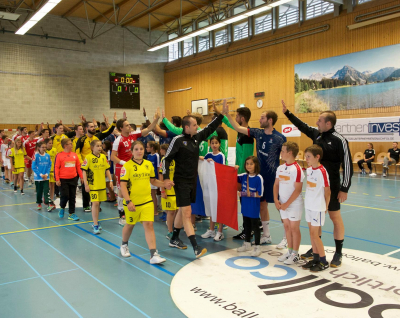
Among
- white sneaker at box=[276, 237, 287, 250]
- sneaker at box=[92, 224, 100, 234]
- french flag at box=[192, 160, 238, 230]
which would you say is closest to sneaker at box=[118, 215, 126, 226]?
sneaker at box=[92, 224, 100, 234]

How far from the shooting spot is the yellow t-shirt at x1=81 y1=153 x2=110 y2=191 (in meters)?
6.26

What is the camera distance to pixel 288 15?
59.6 feet

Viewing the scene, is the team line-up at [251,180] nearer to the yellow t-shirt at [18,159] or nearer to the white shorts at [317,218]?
the white shorts at [317,218]

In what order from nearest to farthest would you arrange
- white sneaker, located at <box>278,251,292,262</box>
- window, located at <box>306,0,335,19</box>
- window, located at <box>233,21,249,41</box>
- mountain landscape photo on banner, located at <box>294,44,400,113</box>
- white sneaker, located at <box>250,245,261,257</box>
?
white sneaker, located at <box>278,251,292,262</box> < white sneaker, located at <box>250,245,261,257</box> < mountain landscape photo on banner, located at <box>294,44,400,113</box> < window, located at <box>306,0,335,19</box> < window, located at <box>233,21,249,41</box>

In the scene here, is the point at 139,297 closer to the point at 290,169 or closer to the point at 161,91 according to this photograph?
the point at 290,169

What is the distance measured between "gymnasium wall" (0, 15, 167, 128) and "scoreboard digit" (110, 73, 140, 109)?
0.38 metres

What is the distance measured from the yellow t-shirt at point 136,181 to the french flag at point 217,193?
4.86ft

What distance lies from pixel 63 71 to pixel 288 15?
13967 millimetres

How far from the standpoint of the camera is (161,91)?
85.2 ft

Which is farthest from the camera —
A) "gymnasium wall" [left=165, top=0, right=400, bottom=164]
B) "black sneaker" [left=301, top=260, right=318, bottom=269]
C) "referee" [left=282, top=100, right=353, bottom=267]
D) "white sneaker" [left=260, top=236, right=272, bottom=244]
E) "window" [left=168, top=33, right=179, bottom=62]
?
"window" [left=168, top=33, right=179, bottom=62]

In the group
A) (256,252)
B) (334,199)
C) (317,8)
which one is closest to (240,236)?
(256,252)

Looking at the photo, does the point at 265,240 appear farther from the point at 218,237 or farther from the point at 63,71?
the point at 63,71

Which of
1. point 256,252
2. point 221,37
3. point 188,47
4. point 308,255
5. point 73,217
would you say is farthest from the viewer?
point 188,47

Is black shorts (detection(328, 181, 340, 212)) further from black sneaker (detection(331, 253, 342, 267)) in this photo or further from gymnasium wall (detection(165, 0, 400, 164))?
gymnasium wall (detection(165, 0, 400, 164))
